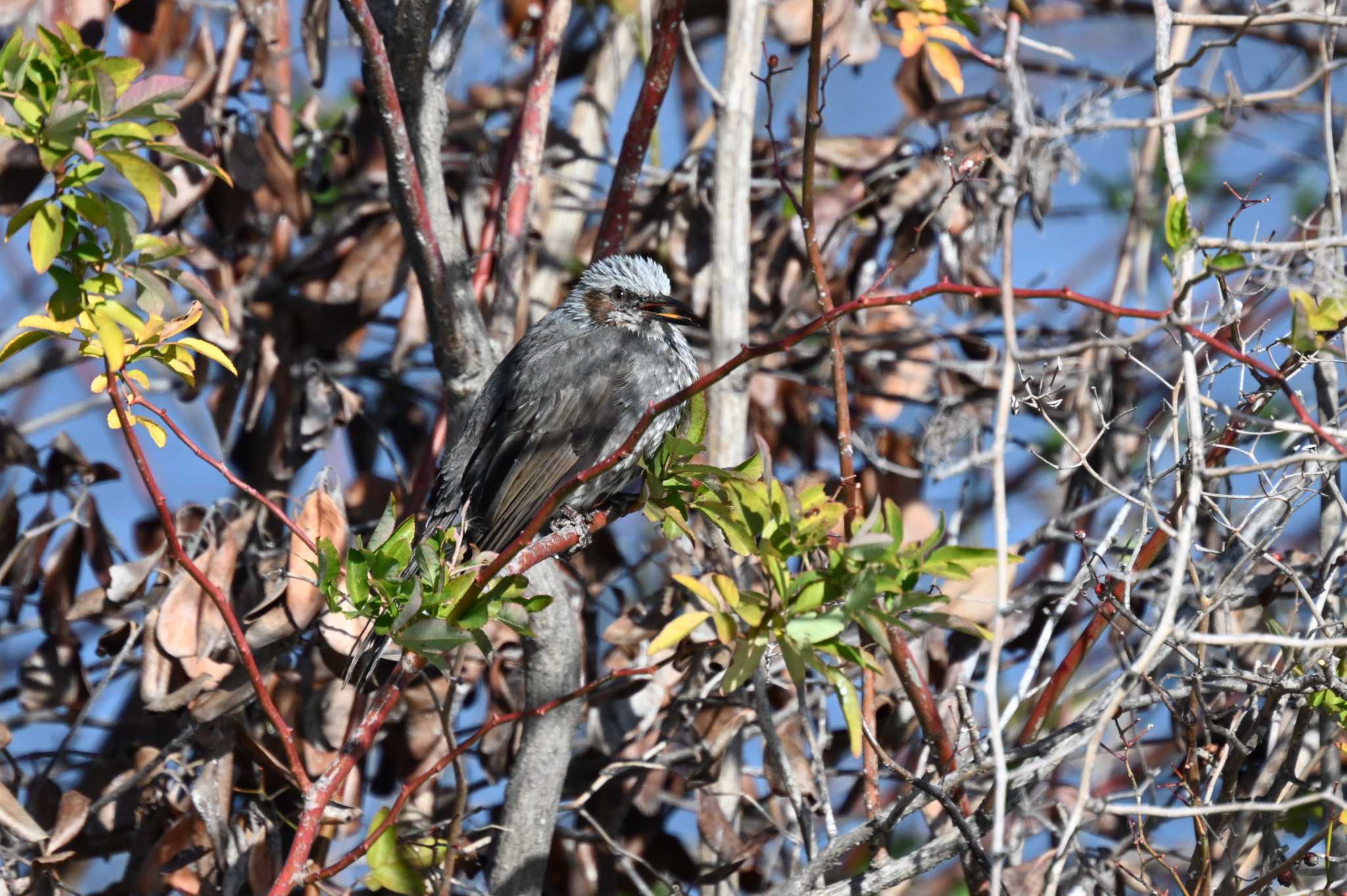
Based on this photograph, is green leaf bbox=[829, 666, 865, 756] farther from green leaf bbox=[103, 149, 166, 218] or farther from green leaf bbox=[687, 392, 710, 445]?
green leaf bbox=[103, 149, 166, 218]

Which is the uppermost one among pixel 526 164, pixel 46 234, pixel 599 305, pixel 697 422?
pixel 526 164

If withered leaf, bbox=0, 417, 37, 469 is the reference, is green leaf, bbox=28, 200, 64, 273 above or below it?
above

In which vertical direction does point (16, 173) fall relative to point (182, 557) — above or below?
above

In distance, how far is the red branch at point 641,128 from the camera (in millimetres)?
4113

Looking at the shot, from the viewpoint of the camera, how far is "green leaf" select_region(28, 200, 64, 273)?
2439 millimetres

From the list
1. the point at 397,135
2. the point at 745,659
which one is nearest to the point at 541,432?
the point at 397,135

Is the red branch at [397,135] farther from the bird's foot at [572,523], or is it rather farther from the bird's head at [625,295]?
the bird's head at [625,295]

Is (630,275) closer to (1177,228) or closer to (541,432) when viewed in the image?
(541,432)

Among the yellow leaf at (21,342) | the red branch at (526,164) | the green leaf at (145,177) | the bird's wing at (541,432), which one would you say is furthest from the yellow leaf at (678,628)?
the red branch at (526,164)

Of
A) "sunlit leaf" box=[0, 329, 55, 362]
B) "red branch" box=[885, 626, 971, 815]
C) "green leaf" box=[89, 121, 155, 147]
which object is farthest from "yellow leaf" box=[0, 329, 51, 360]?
"red branch" box=[885, 626, 971, 815]

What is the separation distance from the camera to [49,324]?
2588 millimetres

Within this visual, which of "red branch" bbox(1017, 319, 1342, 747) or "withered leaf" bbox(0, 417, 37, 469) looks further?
"withered leaf" bbox(0, 417, 37, 469)

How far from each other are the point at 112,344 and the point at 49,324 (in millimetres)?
212

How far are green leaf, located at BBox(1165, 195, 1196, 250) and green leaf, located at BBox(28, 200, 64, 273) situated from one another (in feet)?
7.11
